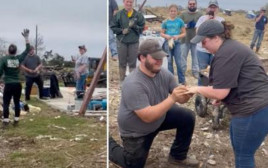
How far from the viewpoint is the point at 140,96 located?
3004mm

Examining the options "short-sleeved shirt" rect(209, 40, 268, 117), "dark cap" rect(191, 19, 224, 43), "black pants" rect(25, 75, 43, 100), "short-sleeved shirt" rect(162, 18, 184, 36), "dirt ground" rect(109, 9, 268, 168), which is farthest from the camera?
"short-sleeved shirt" rect(162, 18, 184, 36)

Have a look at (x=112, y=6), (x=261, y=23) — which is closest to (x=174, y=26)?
(x=112, y=6)

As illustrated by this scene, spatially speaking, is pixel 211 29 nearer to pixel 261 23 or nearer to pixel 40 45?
pixel 40 45

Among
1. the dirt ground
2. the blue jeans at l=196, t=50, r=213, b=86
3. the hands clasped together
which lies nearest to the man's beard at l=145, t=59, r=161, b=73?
the hands clasped together

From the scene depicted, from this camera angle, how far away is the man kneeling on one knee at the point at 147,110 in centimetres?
300

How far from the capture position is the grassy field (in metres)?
3.62

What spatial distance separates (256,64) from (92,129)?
5.23 ft

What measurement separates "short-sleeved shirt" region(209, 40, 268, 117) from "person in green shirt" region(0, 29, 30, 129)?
1486 millimetres

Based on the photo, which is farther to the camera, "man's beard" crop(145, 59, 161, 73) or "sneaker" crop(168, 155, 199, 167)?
"sneaker" crop(168, 155, 199, 167)

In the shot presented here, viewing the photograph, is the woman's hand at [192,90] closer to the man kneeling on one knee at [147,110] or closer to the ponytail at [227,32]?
the man kneeling on one knee at [147,110]

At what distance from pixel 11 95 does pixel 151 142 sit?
1.30 metres

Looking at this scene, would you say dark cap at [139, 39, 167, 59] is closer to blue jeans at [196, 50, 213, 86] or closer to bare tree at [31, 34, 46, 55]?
bare tree at [31, 34, 46, 55]

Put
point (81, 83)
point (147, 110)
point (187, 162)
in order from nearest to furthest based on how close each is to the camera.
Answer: point (147, 110), point (81, 83), point (187, 162)

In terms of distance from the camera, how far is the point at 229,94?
2652 millimetres
